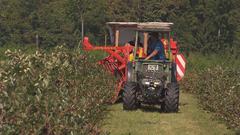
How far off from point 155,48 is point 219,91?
2630 mm

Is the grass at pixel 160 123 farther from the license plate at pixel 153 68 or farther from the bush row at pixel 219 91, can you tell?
the license plate at pixel 153 68

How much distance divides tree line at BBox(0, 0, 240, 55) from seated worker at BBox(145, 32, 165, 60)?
5390cm

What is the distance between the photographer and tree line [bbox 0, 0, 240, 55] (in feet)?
225

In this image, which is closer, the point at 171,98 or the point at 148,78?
the point at 171,98

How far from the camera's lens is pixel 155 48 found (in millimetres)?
13086

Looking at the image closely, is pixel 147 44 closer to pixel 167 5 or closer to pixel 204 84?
pixel 204 84

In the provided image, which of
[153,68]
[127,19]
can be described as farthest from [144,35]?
[127,19]

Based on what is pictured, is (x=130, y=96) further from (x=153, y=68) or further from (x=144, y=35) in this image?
(x=144, y=35)

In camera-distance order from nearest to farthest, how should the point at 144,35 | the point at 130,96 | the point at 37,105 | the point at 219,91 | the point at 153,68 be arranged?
1. the point at 37,105
2. the point at 130,96
3. the point at 153,68
4. the point at 144,35
5. the point at 219,91

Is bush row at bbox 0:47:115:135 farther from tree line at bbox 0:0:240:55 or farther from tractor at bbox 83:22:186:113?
tree line at bbox 0:0:240:55

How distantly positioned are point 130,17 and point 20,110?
63829 mm

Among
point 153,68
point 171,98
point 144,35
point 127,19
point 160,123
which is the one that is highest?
point 144,35

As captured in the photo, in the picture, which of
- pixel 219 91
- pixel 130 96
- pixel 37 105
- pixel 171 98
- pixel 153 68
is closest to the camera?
pixel 37 105

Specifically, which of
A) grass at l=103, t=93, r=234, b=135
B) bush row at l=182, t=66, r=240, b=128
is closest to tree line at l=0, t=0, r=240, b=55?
bush row at l=182, t=66, r=240, b=128
